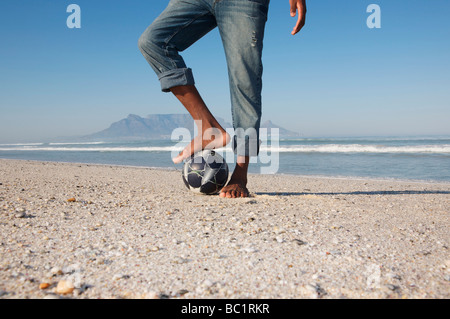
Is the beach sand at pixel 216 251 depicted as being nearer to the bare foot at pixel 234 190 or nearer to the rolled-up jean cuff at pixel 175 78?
the bare foot at pixel 234 190

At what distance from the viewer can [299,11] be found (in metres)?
2.99

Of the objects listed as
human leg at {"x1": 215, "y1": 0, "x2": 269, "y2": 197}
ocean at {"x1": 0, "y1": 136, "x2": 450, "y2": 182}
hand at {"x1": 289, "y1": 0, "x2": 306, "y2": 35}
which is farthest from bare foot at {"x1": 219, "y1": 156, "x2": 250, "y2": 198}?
ocean at {"x1": 0, "y1": 136, "x2": 450, "y2": 182}

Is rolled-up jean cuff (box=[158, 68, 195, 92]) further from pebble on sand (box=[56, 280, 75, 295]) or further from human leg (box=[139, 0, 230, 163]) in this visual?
pebble on sand (box=[56, 280, 75, 295])

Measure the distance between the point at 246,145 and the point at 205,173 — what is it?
536mm

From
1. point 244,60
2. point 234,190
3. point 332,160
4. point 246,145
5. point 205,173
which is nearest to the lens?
point 244,60

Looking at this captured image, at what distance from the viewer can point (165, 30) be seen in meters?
2.87

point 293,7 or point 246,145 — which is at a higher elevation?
point 293,7

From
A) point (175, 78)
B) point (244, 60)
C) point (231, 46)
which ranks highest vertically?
point (231, 46)

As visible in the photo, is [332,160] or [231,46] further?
[332,160]

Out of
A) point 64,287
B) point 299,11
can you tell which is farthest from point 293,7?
point 64,287

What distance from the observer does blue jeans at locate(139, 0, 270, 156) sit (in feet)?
9.09

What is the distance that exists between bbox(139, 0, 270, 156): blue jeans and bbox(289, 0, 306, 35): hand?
288 millimetres

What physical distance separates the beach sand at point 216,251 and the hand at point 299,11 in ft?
5.42

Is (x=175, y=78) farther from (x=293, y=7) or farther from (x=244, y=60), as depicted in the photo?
(x=293, y=7)
